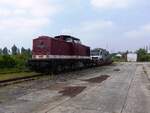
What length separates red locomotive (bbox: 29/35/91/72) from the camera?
1145 inches

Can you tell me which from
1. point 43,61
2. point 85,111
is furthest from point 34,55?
point 85,111

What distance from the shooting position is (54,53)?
100 ft

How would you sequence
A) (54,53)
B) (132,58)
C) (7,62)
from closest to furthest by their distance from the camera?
(54,53), (7,62), (132,58)

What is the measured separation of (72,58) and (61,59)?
4567 millimetres

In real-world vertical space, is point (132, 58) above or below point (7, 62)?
above

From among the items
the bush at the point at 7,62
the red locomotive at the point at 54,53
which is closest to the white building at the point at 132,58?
the red locomotive at the point at 54,53

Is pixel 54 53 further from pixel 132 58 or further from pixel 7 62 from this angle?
pixel 132 58

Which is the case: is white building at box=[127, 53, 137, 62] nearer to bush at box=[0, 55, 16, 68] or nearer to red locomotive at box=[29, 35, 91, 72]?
red locomotive at box=[29, 35, 91, 72]

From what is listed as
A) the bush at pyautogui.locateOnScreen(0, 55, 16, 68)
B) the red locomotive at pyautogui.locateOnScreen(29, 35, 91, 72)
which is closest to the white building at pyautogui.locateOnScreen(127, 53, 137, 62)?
the red locomotive at pyautogui.locateOnScreen(29, 35, 91, 72)

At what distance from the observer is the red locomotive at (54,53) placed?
29.1 m

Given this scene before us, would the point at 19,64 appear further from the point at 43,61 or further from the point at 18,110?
the point at 18,110

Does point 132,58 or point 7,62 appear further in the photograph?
point 132,58

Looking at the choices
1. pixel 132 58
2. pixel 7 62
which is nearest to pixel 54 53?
pixel 7 62

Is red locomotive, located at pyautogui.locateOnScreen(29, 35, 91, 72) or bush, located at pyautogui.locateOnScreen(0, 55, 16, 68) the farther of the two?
bush, located at pyautogui.locateOnScreen(0, 55, 16, 68)
